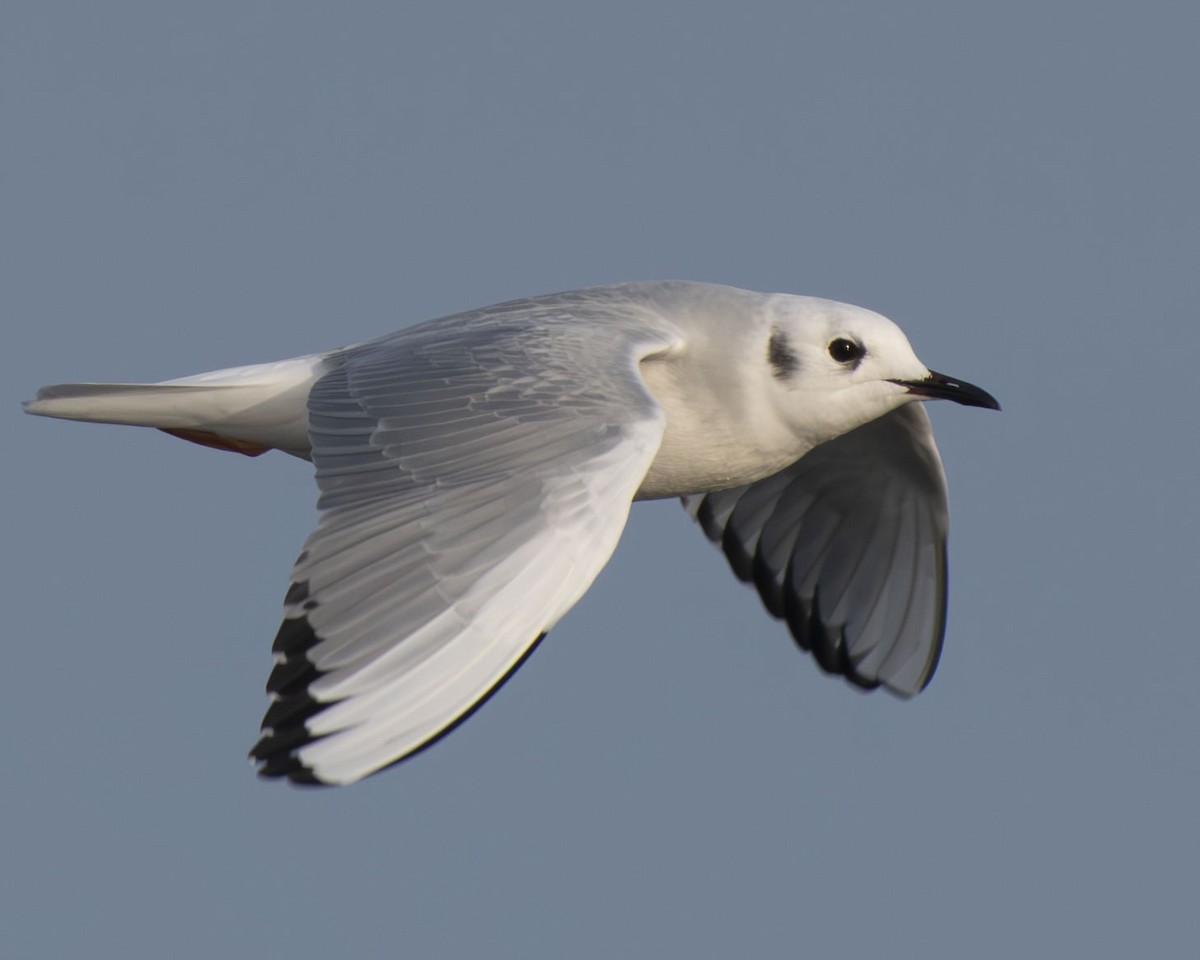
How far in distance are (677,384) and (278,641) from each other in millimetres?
2168

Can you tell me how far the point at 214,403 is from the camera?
293 inches

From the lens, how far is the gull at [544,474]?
541 cm

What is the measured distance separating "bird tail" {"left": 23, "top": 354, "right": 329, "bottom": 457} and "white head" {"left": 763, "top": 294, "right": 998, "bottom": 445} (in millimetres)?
1643

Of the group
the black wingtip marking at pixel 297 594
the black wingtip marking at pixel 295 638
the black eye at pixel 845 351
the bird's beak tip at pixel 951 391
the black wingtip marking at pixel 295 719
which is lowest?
the black wingtip marking at pixel 295 719

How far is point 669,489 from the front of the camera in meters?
7.32

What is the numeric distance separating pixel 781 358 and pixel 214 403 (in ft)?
6.77

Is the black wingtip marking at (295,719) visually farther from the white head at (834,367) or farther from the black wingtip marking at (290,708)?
the white head at (834,367)

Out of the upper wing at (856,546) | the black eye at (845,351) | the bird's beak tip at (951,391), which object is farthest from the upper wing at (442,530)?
the upper wing at (856,546)

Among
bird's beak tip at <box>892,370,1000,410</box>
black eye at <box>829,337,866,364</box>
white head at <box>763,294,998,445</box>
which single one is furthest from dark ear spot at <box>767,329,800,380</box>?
bird's beak tip at <box>892,370,1000,410</box>

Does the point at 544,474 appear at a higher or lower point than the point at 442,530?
higher

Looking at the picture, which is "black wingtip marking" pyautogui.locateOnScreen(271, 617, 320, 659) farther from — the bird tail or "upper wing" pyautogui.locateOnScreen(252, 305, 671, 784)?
the bird tail

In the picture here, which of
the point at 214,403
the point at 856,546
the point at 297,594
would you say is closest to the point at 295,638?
the point at 297,594

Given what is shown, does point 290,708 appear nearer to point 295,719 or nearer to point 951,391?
point 295,719

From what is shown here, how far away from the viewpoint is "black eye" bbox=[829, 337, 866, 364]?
7.30m
